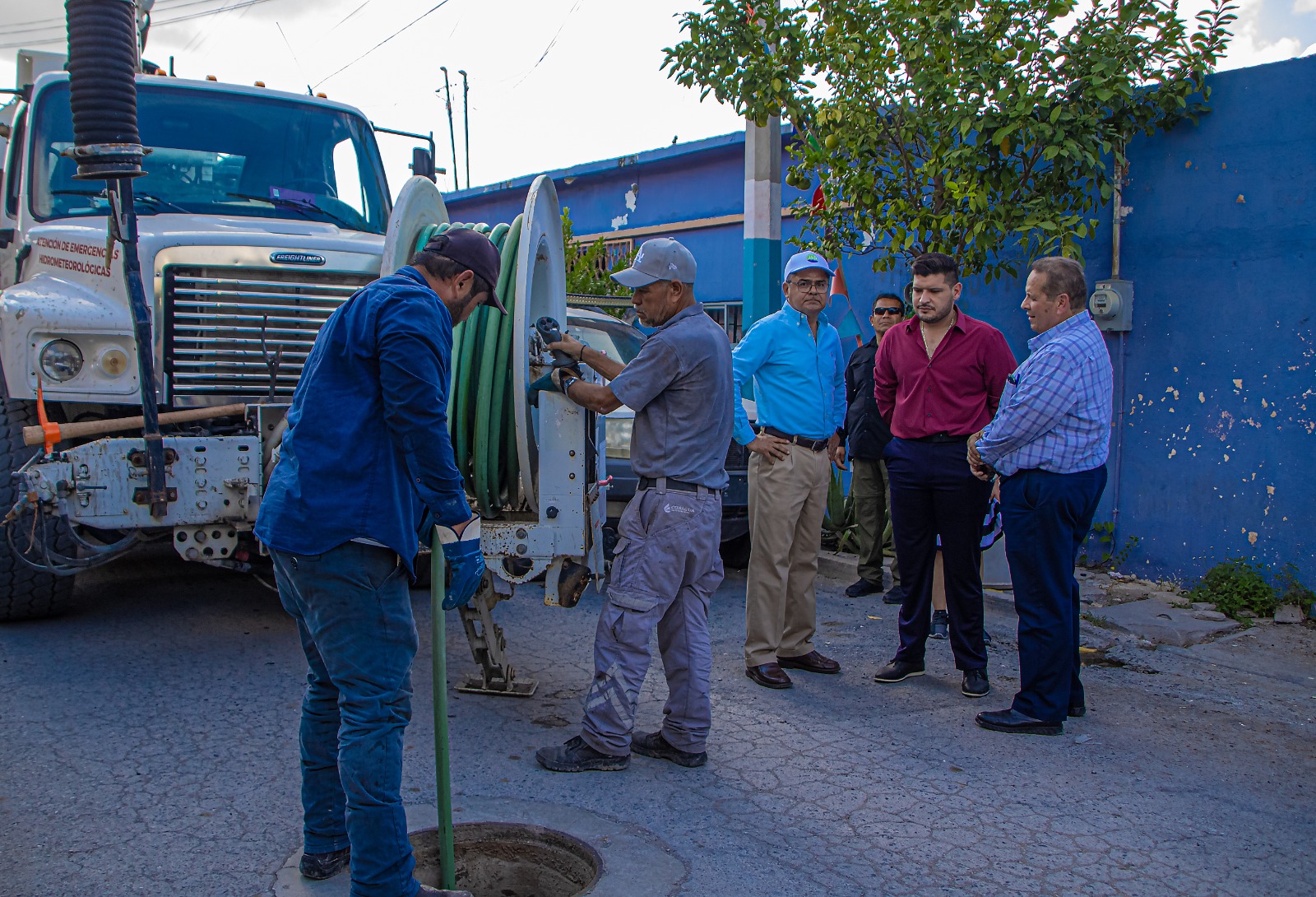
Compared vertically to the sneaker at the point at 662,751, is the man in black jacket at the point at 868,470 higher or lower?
higher

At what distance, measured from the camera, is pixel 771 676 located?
5180 millimetres

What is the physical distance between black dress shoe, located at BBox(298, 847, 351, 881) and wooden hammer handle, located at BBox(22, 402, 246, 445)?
8.82ft

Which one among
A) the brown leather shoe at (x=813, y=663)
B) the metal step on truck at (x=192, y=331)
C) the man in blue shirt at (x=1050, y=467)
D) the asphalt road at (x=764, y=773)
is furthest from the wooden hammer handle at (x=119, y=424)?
the man in blue shirt at (x=1050, y=467)

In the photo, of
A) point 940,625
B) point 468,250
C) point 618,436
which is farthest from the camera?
point 618,436

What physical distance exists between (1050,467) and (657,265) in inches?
72.1

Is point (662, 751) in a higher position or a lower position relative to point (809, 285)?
lower

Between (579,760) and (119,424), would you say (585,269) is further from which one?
(579,760)

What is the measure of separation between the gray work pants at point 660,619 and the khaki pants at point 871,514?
324cm

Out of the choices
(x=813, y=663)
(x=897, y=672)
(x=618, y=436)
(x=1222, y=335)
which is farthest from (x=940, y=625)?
(x=1222, y=335)

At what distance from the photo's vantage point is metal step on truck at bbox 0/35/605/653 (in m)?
4.51

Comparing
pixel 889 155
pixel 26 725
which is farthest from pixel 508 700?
pixel 889 155

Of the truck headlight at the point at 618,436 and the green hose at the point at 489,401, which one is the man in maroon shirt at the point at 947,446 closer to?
the green hose at the point at 489,401

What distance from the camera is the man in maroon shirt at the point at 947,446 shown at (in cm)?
504

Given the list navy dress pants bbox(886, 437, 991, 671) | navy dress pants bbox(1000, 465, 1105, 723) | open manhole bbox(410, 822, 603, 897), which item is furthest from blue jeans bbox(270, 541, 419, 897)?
navy dress pants bbox(886, 437, 991, 671)
